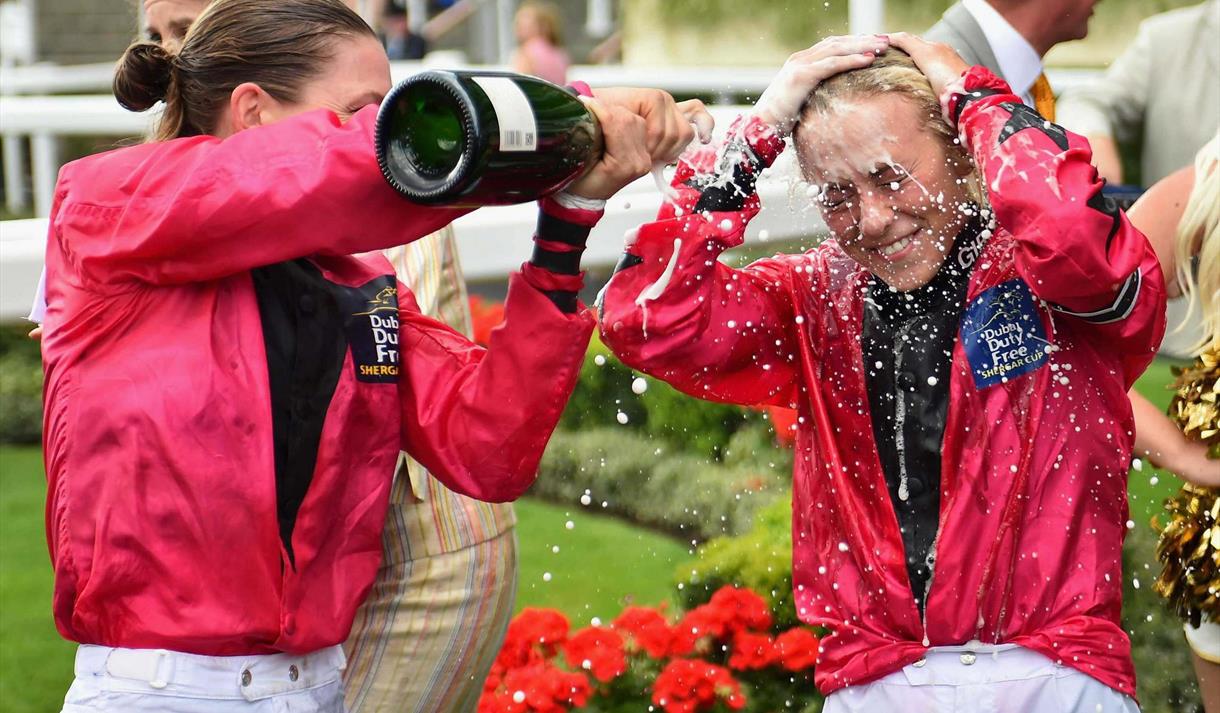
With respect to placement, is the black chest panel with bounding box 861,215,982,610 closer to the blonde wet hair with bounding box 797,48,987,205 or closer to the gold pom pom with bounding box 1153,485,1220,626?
the blonde wet hair with bounding box 797,48,987,205

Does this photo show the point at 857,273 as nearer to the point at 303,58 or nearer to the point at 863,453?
the point at 863,453

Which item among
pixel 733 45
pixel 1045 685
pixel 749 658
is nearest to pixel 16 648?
pixel 749 658

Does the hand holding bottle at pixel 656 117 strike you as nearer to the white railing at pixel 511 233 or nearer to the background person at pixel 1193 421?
the white railing at pixel 511 233

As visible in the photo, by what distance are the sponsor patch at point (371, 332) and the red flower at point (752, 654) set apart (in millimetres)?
1852

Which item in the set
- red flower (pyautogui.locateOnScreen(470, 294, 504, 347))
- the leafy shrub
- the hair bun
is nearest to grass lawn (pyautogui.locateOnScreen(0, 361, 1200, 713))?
the leafy shrub

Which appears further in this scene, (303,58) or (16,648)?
(16,648)

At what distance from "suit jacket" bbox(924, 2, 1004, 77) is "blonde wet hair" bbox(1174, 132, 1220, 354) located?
86 cm

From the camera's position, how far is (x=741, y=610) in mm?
4219

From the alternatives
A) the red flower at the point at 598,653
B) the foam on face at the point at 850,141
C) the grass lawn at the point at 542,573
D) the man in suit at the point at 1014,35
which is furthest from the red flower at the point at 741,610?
the foam on face at the point at 850,141

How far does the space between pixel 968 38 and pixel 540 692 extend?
6.33 feet

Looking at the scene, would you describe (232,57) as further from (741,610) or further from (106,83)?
(106,83)

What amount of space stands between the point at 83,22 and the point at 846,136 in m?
17.3

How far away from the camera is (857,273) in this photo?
9.16ft

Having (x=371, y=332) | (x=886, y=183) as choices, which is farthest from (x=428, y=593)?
(x=886, y=183)
